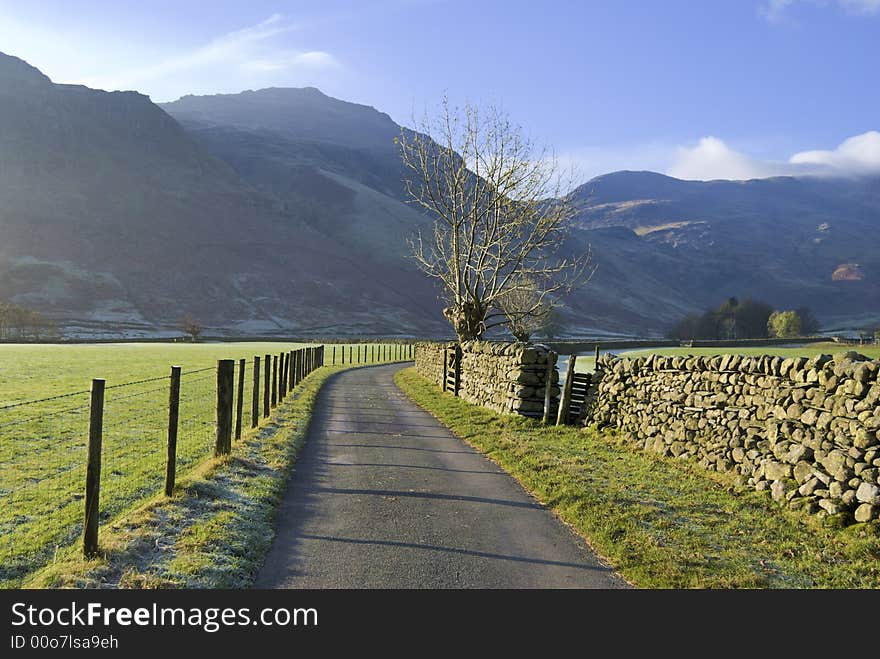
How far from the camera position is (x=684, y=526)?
842cm

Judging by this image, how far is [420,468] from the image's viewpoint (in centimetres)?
1195

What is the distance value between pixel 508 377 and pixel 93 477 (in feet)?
45.6

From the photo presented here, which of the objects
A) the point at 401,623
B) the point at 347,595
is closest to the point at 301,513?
the point at 347,595

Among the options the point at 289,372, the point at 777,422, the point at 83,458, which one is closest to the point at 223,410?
the point at 83,458

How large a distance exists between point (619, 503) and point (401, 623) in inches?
193

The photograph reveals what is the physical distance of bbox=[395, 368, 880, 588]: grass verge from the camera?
679 centimetres

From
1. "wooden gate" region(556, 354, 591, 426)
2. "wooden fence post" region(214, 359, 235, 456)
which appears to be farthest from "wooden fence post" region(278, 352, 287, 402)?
"wooden fence post" region(214, 359, 235, 456)

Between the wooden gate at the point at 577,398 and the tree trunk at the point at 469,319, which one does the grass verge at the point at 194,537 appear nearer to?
the wooden gate at the point at 577,398

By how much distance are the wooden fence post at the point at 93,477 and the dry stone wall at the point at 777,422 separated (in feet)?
27.1

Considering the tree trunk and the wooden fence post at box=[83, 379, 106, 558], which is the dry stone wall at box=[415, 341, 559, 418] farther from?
the wooden fence post at box=[83, 379, 106, 558]

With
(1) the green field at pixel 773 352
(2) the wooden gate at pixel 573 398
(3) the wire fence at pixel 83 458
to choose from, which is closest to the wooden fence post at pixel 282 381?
(3) the wire fence at pixel 83 458

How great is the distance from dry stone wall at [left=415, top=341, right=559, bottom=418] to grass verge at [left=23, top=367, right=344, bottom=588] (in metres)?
8.66

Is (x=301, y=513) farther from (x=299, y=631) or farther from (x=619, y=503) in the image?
(x=619, y=503)

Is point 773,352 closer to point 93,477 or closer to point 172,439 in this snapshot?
point 172,439
